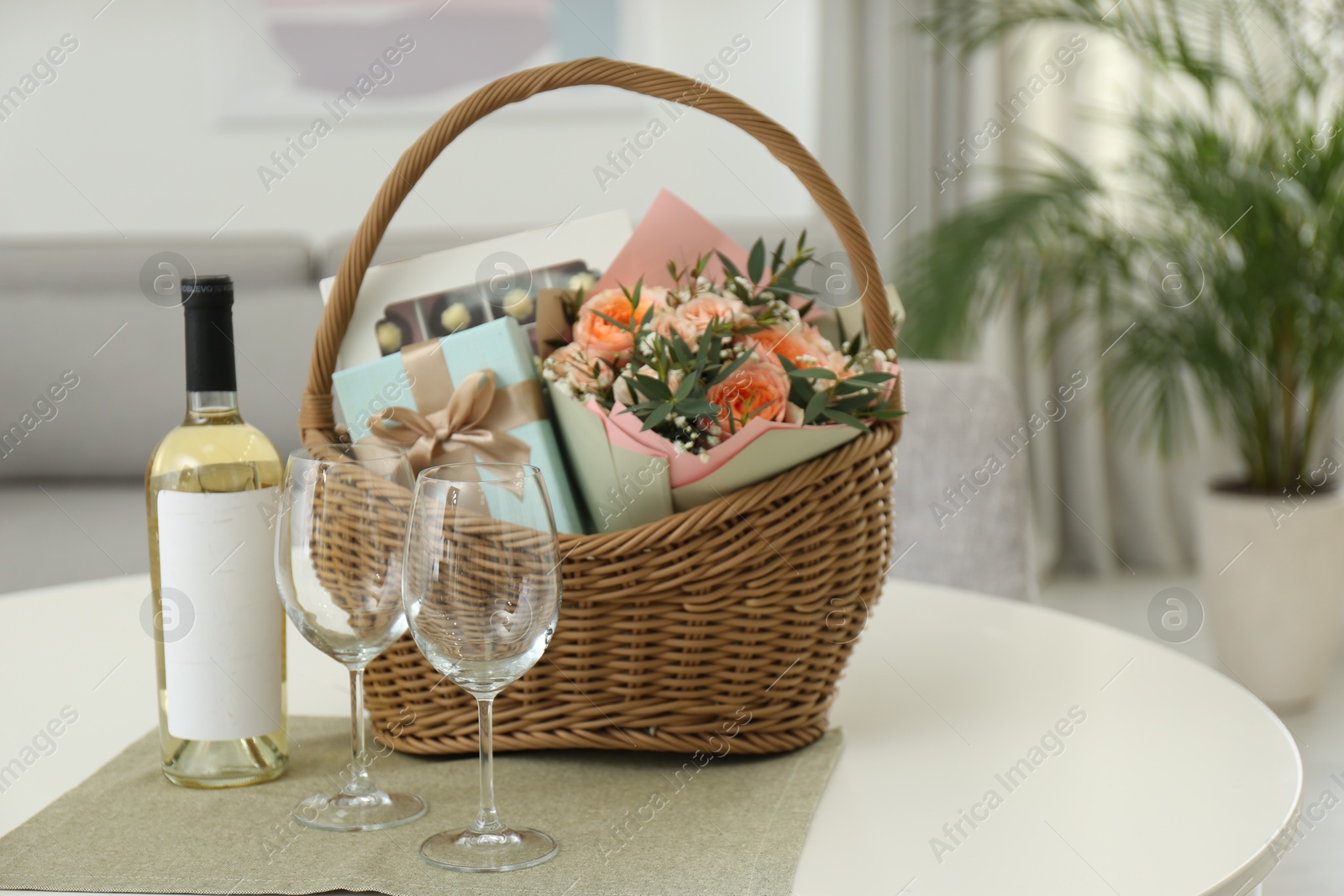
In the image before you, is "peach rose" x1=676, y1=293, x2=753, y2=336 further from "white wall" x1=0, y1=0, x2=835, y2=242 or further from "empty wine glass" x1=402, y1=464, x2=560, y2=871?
"white wall" x1=0, y1=0, x2=835, y2=242

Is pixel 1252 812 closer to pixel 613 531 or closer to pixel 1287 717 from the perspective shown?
pixel 613 531

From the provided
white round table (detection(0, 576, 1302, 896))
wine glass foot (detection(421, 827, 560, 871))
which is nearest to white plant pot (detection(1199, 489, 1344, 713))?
white round table (detection(0, 576, 1302, 896))

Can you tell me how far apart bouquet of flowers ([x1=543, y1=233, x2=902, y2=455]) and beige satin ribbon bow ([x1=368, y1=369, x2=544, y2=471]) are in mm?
30

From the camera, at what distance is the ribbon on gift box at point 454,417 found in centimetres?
69

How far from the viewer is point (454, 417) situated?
27.4 inches

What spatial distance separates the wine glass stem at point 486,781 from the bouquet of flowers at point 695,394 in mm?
161

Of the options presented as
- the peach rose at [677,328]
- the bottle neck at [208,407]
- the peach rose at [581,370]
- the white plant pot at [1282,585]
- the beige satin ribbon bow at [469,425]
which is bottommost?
the white plant pot at [1282,585]

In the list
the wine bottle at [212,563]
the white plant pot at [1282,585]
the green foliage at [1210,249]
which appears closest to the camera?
the wine bottle at [212,563]

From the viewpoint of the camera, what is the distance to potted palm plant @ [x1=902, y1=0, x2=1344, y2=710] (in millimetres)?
2080

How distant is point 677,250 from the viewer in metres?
0.79

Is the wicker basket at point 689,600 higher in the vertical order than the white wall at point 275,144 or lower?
lower

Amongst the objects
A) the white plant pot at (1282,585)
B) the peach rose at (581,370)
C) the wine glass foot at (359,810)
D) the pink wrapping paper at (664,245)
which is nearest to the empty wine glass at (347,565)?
the wine glass foot at (359,810)

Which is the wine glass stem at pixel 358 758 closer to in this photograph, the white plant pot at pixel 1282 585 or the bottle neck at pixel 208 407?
the bottle neck at pixel 208 407

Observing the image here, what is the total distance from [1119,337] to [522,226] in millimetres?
1520
